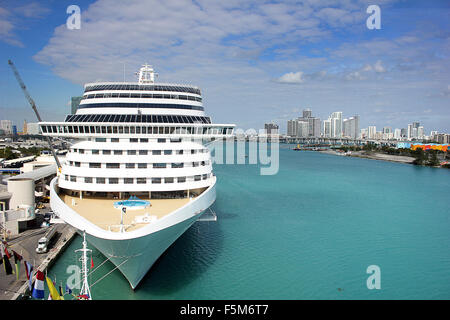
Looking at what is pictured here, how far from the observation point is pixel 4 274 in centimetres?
1161

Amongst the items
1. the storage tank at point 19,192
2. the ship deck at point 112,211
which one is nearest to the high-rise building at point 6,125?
the storage tank at point 19,192

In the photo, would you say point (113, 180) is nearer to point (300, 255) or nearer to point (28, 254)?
point (28, 254)

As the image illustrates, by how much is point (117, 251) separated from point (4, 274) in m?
5.17

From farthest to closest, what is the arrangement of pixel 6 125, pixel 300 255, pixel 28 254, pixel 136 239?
pixel 6 125 → pixel 300 255 → pixel 28 254 → pixel 136 239

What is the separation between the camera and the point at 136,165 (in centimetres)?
1283

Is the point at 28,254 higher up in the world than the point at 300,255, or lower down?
higher up

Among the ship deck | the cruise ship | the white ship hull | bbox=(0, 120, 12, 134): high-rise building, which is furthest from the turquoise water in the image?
bbox=(0, 120, 12, 134): high-rise building

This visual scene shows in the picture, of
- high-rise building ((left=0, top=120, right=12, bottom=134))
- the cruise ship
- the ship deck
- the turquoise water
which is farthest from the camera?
high-rise building ((left=0, top=120, right=12, bottom=134))

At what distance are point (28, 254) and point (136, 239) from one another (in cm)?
731

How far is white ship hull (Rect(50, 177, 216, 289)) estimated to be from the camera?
30.8 ft

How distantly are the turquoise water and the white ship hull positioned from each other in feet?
4.12

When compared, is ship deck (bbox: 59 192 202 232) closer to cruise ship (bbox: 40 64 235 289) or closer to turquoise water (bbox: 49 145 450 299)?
cruise ship (bbox: 40 64 235 289)

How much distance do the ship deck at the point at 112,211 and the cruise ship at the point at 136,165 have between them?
0.10ft

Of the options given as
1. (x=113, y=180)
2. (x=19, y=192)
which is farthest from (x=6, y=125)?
(x=113, y=180)
